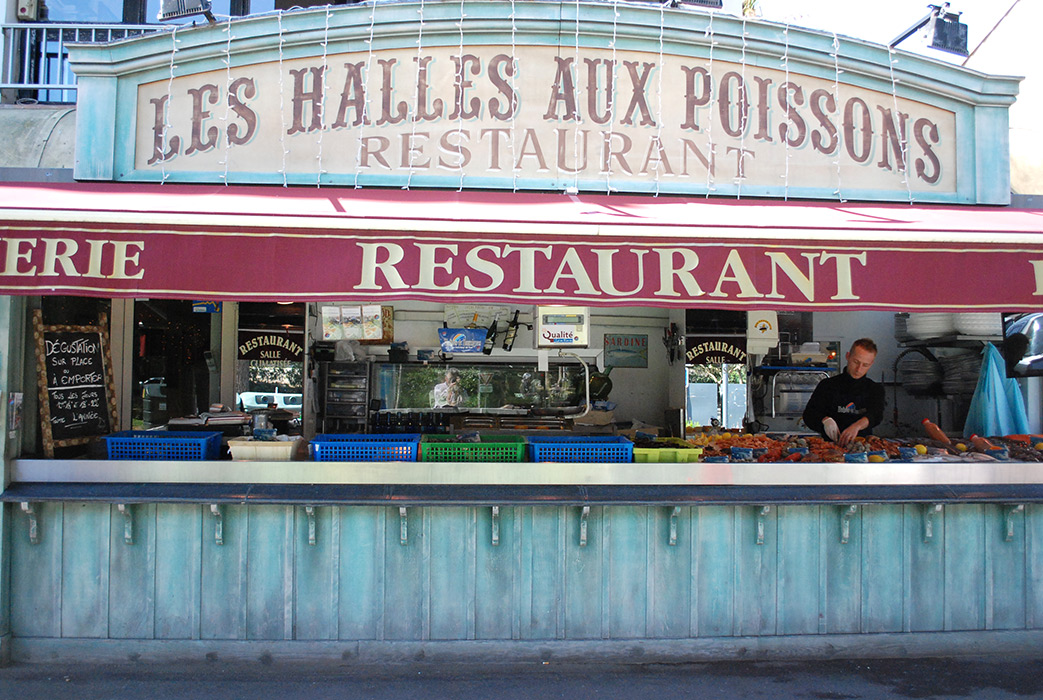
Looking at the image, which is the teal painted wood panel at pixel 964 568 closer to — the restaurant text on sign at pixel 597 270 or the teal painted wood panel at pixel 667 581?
the teal painted wood panel at pixel 667 581

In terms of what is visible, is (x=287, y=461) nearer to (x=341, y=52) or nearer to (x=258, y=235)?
(x=258, y=235)

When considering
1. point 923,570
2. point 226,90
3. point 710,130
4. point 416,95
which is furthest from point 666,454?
point 226,90

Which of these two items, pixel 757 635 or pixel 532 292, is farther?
pixel 757 635

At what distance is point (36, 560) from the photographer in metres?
4.61

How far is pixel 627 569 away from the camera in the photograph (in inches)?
189

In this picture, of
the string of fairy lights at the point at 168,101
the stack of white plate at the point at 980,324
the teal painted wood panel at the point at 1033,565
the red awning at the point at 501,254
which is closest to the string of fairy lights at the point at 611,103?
the red awning at the point at 501,254

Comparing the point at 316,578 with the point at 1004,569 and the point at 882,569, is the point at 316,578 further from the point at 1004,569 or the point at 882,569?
the point at 1004,569

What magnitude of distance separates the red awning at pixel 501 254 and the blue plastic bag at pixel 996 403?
Result: 228 cm

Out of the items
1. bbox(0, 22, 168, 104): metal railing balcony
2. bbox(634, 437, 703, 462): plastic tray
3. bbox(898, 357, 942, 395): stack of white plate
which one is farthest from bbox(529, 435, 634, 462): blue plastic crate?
bbox(898, 357, 942, 395): stack of white plate

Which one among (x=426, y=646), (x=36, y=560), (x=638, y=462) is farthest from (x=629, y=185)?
(x=36, y=560)

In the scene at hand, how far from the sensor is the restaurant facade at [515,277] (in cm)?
418

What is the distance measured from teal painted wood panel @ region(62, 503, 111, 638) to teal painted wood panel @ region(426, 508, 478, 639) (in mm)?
2055

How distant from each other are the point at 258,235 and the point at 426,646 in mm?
2750

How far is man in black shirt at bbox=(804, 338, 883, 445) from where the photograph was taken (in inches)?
240
